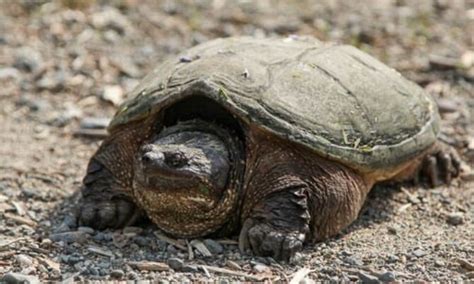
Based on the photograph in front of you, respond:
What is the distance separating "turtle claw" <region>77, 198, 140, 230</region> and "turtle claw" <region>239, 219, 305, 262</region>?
614 millimetres

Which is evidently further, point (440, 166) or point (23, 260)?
point (440, 166)

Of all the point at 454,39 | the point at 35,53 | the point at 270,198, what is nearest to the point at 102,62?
the point at 35,53

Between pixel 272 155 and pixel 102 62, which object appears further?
pixel 102 62

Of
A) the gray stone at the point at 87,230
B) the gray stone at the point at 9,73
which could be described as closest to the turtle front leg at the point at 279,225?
the gray stone at the point at 87,230

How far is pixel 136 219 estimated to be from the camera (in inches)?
167

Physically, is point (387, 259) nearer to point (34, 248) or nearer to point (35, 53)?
point (34, 248)

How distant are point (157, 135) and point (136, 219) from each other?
403mm

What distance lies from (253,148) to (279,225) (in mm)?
360

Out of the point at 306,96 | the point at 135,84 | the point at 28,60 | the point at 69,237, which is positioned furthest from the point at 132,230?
the point at 28,60

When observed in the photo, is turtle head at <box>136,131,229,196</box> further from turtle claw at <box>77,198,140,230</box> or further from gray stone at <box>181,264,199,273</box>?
turtle claw at <box>77,198,140,230</box>

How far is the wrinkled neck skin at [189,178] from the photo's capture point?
3717 millimetres

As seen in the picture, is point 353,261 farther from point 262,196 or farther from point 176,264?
point 176,264

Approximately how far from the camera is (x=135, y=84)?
6445mm

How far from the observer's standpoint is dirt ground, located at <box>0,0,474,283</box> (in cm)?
374
